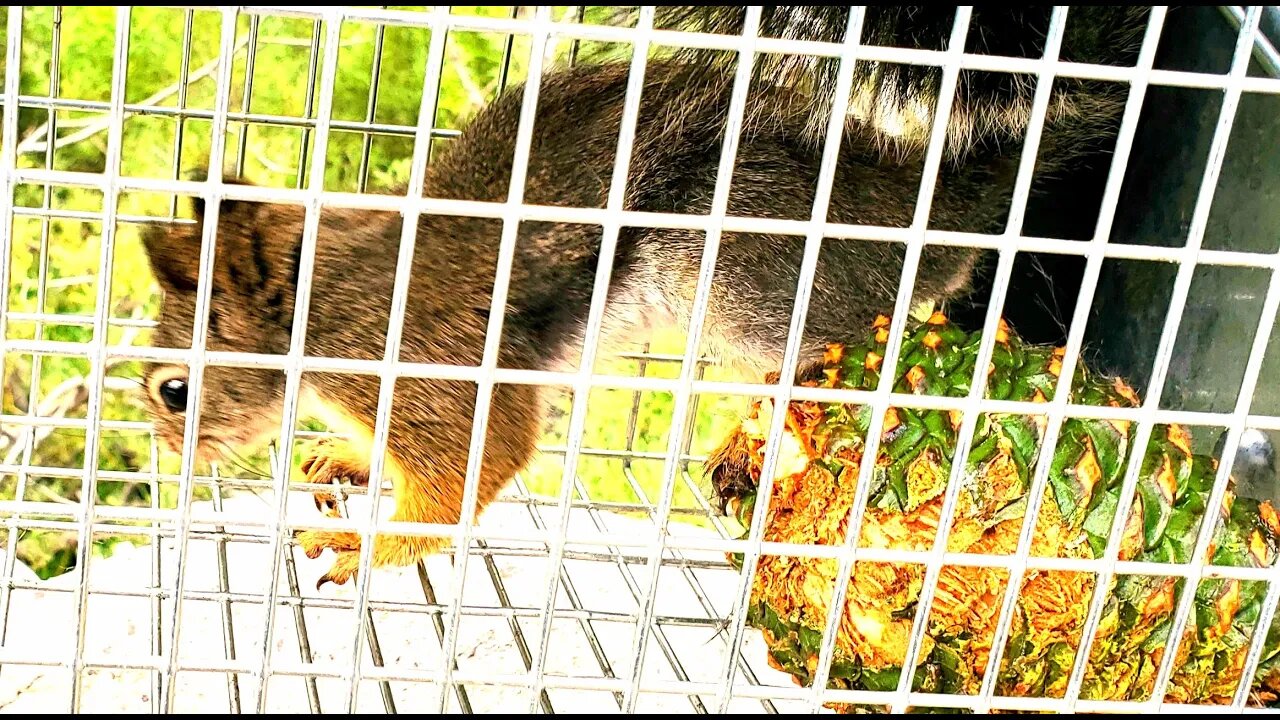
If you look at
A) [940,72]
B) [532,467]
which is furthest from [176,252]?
[940,72]

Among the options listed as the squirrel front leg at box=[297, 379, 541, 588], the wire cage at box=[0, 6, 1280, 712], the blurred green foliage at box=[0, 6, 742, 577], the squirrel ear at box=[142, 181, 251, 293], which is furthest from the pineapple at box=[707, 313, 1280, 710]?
the blurred green foliage at box=[0, 6, 742, 577]

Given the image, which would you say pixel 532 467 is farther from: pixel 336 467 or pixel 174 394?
pixel 174 394

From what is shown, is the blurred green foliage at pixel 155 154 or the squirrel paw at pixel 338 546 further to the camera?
the blurred green foliage at pixel 155 154

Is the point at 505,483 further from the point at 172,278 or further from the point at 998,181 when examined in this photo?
the point at 998,181

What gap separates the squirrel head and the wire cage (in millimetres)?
42

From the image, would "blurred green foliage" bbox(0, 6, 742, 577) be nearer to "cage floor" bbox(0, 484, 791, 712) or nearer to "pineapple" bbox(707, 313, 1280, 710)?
"cage floor" bbox(0, 484, 791, 712)

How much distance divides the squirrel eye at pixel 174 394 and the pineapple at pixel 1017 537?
638 mm

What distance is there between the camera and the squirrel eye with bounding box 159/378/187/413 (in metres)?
1.12

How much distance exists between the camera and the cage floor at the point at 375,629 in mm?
807

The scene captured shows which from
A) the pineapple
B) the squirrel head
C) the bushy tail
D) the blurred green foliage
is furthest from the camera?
the blurred green foliage

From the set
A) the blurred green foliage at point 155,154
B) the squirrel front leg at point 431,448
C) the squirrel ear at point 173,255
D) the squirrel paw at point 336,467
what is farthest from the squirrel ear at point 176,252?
the blurred green foliage at point 155,154

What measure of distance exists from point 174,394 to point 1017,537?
2.59 ft

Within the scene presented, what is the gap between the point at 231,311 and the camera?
104 cm

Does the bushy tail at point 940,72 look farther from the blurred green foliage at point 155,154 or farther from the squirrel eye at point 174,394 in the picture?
the blurred green foliage at point 155,154
